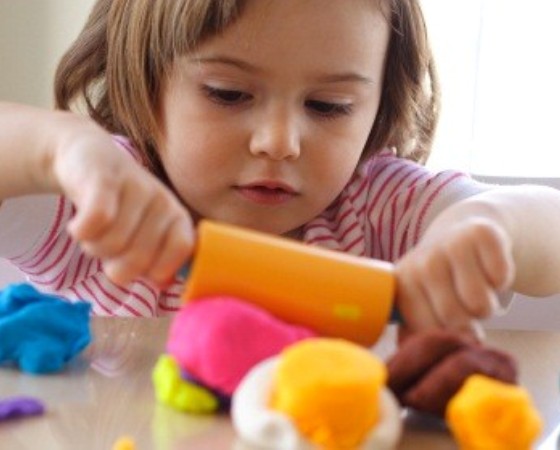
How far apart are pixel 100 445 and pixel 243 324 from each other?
82 mm

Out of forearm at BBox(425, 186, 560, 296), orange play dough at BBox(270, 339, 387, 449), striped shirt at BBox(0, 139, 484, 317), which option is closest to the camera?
orange play dough at BBox(270, 339, 387, 449)

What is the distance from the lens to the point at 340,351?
41 centimetres

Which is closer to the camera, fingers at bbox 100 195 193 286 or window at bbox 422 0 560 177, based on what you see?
fingers at bbox 100 195 193 286

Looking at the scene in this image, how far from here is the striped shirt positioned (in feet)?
2.94

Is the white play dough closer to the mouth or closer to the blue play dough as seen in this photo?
the blue play dough

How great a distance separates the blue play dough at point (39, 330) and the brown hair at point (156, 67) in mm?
328

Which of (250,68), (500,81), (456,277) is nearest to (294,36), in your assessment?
(250,68)

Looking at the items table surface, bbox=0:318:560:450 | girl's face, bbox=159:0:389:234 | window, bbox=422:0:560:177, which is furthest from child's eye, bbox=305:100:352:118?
window, bbox=422:0:560:177

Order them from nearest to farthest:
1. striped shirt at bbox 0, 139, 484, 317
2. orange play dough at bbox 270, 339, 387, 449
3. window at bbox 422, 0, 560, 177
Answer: orange play dough at bbox 270, 339, 387, 449
striped shirt at bbox 0, 139, 484, 317
window at bbox 422, 0, 560, 177

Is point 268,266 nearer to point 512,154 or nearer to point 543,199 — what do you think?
point 543,199

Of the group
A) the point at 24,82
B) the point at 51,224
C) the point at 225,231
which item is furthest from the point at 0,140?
the point at 24,82

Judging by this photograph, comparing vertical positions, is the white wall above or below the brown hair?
below

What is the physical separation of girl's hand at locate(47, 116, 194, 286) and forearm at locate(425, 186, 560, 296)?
11.0 inches

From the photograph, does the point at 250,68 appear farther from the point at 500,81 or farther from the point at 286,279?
the point at 500,81
